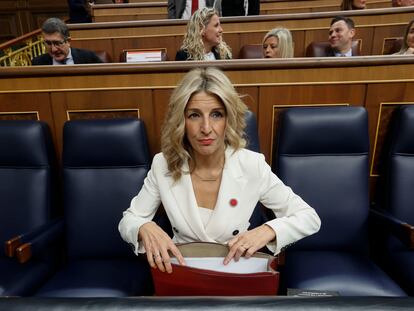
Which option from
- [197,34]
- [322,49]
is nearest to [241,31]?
[322,49]

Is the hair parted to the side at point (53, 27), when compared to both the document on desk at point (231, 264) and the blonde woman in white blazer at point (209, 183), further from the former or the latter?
the document on desk at point (231, 264)

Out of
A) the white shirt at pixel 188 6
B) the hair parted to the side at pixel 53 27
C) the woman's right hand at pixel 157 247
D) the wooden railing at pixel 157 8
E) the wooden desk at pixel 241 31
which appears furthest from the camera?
the wooden railing at pixel 157 8

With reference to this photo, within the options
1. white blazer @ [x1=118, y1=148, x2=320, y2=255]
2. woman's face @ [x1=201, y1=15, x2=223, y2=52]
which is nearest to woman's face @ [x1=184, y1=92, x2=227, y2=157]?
white blazer @ [x1=118, y1=148, x2=320, y2=255]

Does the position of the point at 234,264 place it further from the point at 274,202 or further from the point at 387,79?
the point at 387,79

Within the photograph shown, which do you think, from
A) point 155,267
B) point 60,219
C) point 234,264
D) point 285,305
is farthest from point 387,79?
point 60,219

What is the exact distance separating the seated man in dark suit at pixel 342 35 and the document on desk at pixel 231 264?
176 cm

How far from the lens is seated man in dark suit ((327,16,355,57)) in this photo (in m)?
2.08

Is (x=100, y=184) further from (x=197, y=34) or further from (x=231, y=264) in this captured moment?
(x=197, y=34)

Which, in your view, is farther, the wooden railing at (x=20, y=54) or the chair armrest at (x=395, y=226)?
the wooden railing at (x=20, y=54)

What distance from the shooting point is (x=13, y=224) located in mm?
1211

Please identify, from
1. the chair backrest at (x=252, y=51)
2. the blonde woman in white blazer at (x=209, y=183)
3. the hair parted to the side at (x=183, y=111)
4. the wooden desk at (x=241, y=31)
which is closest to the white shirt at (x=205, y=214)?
the blonde woman in white blazer at (x=209, y=183)

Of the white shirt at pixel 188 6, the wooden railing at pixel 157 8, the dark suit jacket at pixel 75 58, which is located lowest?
the dark suit jacket at pixel 75 58

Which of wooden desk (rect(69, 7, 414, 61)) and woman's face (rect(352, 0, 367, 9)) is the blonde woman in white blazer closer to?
wooden desk (rect(69, 7, 414, 61))

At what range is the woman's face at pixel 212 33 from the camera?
1955mm
